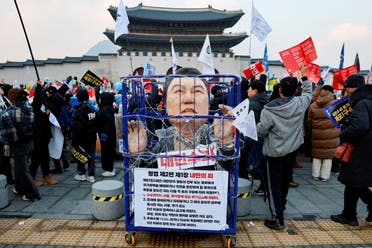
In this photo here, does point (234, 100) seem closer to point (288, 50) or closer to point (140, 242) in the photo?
point (140, 242)

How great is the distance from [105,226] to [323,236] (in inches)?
114

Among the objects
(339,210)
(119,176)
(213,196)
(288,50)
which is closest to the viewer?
(213,196)

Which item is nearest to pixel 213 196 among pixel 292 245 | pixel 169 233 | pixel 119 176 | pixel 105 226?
pixel 169 233

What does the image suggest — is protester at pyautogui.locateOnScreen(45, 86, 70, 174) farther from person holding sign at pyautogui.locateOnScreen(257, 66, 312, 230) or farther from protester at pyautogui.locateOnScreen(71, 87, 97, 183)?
person holding sign at pyautogui.locateOnScreen(257, 66, 312, 230)

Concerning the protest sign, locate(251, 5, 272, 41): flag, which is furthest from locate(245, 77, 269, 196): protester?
locate(251, 5, 272, 41): flag

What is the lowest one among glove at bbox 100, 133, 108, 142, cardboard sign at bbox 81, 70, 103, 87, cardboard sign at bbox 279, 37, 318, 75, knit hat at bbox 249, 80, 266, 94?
glove at bbox 100, 133, 108, 142

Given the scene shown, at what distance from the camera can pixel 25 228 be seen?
11.5 ft

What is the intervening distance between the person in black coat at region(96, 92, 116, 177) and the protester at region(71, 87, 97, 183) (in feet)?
0.87

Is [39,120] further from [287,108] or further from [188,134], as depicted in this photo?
[287,108]

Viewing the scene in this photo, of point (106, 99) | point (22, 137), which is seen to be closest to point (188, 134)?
point (22, 137)

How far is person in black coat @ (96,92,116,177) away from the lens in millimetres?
5562

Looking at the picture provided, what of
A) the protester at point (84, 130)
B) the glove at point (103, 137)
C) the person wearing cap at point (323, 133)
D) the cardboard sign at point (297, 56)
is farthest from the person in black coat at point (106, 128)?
the person wearing cap at point (323, 133)

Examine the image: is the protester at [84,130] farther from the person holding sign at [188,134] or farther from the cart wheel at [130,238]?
the cart wheel at [130,238]

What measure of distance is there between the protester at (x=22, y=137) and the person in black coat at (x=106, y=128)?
1514mm
